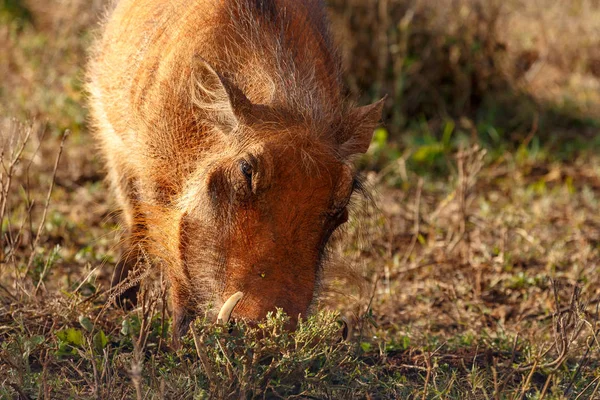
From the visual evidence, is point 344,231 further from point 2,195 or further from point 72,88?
point 72,88

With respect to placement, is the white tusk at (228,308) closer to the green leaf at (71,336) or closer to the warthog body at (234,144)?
the warthog body at (234,144)

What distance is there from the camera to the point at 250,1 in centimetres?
394

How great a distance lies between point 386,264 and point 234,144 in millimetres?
1864

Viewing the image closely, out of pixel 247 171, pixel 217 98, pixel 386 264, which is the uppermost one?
pixel 217 98

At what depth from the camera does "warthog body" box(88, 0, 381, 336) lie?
10.6 ft

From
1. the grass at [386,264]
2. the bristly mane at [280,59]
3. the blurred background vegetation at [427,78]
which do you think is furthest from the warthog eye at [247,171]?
the blurred background vegetation at [427,78]

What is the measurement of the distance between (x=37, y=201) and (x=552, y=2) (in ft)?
18.4

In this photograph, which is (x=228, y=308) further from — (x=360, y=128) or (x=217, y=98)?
(x=360, y=128)

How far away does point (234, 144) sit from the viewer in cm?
341

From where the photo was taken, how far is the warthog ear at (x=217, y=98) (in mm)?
3361

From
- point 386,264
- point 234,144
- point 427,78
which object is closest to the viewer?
point 234,144

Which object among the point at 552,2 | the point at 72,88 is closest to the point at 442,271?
the point at 72,88

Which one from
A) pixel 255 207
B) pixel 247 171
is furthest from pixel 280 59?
pixel 255 207

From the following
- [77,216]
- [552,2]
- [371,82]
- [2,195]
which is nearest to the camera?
[2,195]
